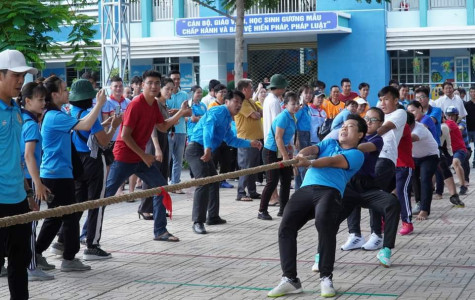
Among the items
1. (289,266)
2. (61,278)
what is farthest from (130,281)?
(289,266)

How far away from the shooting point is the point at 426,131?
11938 millimetres

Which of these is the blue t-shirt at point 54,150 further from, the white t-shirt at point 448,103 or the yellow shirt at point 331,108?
the white t-shirt at point 448,103

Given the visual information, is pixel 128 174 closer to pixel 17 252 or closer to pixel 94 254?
pixel 94 254

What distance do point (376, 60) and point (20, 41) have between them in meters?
21.5

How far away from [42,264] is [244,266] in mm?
1959

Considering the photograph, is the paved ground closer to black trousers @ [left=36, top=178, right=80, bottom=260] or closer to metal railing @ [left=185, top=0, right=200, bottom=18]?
black trousers @ [left=36, top=178, right=80, bottom=260]

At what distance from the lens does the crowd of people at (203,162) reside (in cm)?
678

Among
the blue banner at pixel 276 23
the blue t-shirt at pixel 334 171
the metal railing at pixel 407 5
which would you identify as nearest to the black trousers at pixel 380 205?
the blue t-shirt at pixel 334 171

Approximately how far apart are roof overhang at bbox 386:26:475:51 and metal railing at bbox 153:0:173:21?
845cm

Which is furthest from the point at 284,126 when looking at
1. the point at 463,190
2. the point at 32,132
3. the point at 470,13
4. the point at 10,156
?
the point at 470,13

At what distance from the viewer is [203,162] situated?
439 inches

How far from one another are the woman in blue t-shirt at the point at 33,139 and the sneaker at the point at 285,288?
2117 millimetres

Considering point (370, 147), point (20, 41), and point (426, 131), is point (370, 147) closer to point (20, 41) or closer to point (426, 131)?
point (426, 131)

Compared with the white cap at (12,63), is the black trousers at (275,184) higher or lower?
lower
